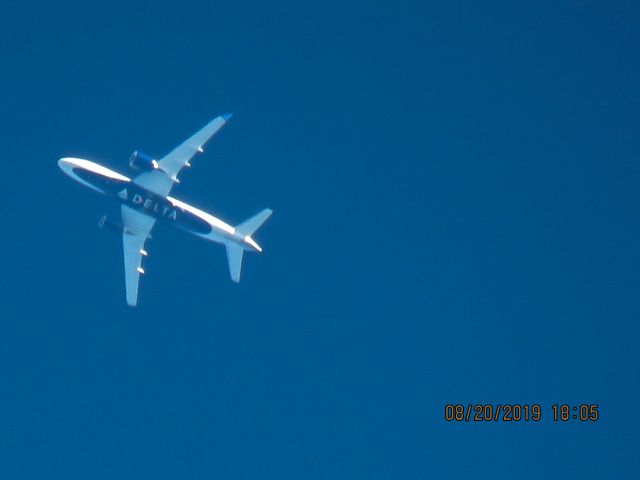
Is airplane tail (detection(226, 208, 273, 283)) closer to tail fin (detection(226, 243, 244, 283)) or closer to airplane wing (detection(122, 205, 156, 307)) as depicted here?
tail fin (detection(226, 243, 244, 283))

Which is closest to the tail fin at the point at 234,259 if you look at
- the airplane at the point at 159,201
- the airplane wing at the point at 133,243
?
the airplane at the point at 159,201

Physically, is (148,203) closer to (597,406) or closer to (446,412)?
(446,412)

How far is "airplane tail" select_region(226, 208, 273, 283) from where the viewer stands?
67.0m

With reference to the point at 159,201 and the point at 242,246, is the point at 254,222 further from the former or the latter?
the point at 159,201

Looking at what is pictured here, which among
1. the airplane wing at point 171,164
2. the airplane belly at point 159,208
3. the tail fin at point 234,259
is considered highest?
the airplane wing at point 171,164

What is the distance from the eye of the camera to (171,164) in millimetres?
66125

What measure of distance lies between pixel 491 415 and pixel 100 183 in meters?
30.6

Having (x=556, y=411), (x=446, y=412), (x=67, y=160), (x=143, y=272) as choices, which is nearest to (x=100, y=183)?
(x=67, y=160)

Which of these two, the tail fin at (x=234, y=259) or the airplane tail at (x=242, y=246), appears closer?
the airplane tail at (x=242, y=246)

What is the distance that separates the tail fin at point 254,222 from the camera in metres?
66.9

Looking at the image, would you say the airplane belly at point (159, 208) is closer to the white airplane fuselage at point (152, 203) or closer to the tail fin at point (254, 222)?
the white airplane fuselage at point (152, 203)

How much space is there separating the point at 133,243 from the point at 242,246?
25.2ft

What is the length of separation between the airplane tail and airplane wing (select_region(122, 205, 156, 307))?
18.8 ft

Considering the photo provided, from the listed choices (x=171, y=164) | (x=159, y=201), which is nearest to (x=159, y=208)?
(x=159, y=201)
